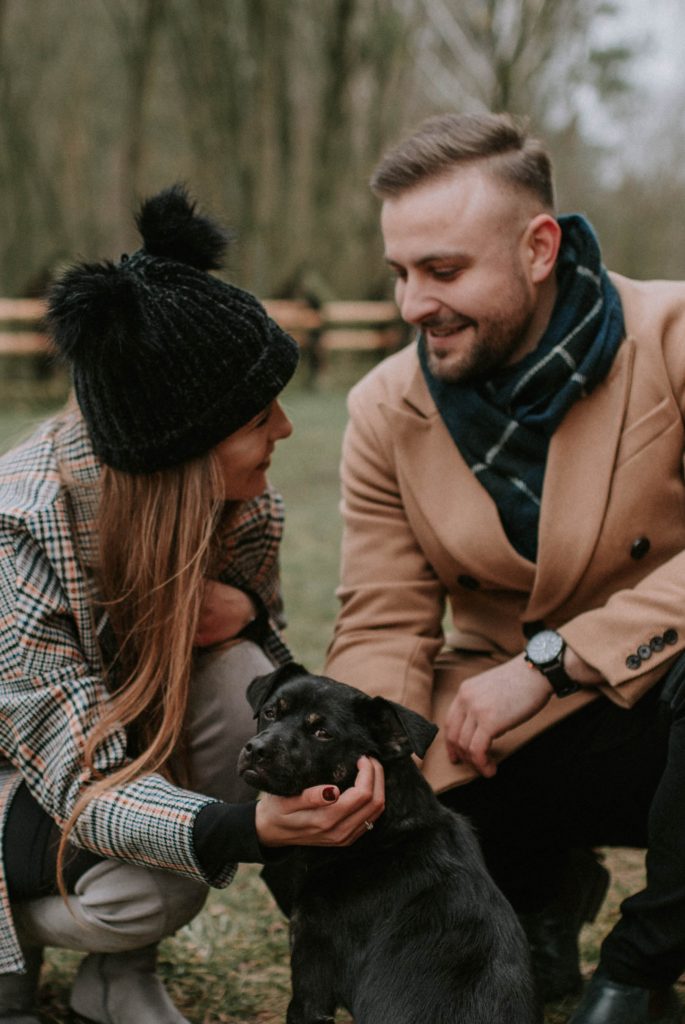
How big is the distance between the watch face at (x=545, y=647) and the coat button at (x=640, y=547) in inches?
12.6

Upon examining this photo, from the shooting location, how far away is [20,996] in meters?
2.90

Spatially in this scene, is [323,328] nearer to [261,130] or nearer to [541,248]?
[261,130]

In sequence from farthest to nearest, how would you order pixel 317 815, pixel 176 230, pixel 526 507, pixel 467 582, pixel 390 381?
1. pixel 390 381
2. pixel 467 582
3. pixel 526 507
4. pixel 176 230
5. pixel 317 815

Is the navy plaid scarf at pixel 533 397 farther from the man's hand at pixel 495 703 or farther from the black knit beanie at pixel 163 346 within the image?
the black knit beanie at pixel 163 346

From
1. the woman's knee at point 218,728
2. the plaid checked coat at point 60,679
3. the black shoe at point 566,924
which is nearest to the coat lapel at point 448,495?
the woman's knee at point 218,728

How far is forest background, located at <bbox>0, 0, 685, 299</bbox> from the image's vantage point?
20562 mm

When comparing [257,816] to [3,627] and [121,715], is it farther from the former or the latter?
[3,627]

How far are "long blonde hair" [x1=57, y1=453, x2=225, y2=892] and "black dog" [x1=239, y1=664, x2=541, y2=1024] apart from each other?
225mm

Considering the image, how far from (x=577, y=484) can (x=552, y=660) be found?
467 mm

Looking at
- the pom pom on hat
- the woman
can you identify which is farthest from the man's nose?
the pom pom on hat

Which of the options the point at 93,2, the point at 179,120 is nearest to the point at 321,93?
the point at 179,120

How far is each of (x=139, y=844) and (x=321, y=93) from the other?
2279 centimetres

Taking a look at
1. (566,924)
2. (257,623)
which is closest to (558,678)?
(566,924)

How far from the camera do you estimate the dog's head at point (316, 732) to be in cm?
260
